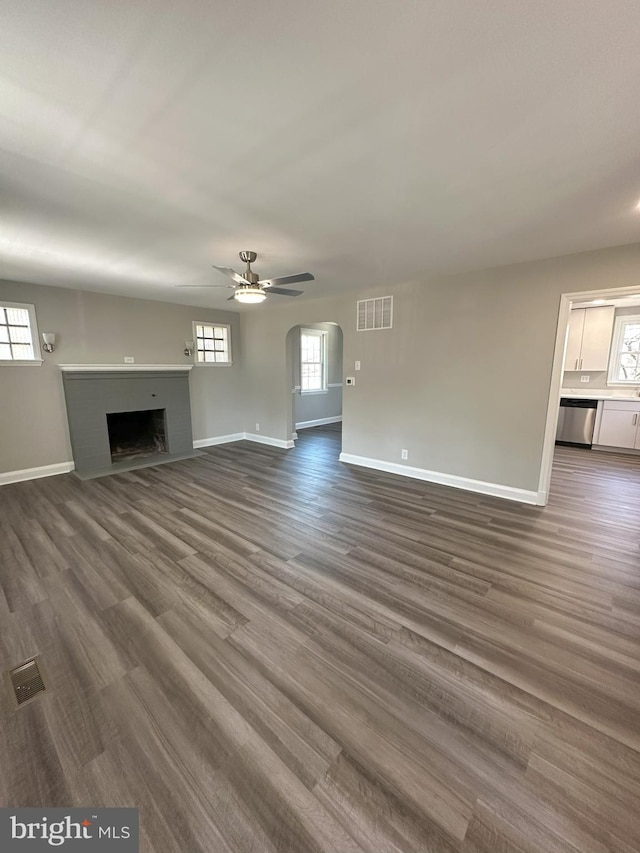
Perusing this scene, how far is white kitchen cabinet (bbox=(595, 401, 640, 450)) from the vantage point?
5.60 metres

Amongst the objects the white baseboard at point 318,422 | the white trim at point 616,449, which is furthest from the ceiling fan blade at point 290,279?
the white trim at point 616,449

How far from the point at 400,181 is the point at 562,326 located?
2476 millimetres

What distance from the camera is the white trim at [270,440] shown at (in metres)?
6.36

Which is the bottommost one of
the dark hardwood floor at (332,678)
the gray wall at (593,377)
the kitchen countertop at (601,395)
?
the dark hardwood floor at (332,678)

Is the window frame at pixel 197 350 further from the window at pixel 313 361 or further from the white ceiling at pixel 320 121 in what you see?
the white ceiling at pixel 320 121

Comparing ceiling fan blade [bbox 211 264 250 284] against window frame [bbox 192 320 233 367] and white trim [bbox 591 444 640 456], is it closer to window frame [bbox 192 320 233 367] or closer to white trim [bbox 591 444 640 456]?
window frame [bbox 192 320 233 367]

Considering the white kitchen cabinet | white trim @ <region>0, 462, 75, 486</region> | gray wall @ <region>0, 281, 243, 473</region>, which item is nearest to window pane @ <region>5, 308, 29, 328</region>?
gray wall @ <region>0, 281, 243, 473</region>

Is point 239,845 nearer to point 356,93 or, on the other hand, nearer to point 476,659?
point 476,659

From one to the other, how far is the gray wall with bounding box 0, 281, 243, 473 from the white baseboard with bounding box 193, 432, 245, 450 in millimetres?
529

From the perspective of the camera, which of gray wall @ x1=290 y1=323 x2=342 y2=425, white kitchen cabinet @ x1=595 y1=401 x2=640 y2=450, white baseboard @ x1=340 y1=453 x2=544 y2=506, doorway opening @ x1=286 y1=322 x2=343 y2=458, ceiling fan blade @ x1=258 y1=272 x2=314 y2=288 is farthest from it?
gray wall @ x1=290 y1=323 x2=342 y2=425

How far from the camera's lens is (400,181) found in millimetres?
2018

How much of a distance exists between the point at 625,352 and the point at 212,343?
24.8ft

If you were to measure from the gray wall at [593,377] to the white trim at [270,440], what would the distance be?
521cm

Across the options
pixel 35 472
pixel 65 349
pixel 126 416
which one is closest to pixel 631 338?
pixel 126 416
